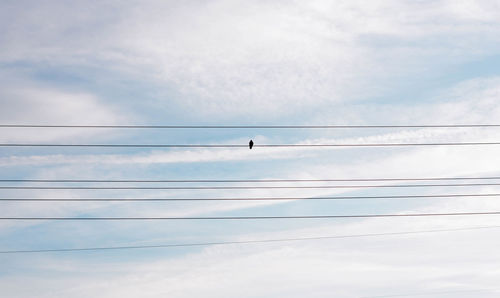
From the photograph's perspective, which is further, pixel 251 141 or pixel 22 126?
pixel 251 141

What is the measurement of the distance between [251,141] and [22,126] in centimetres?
2694

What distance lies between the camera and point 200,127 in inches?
1387

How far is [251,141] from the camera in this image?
37156mm

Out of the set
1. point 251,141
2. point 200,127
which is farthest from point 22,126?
point 251,141

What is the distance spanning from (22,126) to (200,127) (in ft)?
67.4

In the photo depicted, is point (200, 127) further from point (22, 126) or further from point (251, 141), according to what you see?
point (22, 126)

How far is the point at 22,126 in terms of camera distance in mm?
33906
